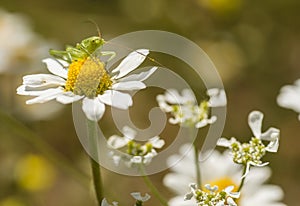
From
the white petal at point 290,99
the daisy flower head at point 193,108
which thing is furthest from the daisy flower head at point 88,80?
the white petal at point 290,99

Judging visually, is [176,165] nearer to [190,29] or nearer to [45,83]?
[45,83]

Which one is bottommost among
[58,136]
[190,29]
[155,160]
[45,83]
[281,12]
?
[45,83]

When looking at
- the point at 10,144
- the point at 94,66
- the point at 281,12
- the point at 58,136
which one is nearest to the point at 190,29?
the point at 281,12

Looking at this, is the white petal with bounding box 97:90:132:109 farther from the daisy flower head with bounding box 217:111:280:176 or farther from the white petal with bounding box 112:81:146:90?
the daisy flower head with bounding box 217:111:280:176

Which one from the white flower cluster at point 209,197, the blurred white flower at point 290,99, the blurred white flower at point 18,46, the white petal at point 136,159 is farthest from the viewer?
the blurred white flower at point 18,46

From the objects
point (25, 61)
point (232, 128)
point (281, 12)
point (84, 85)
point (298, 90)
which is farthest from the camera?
point (281, 12)

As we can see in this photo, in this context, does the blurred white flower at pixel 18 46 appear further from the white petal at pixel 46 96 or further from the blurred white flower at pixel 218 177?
the white petal at pixel 46 96

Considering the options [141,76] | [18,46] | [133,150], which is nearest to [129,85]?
[141,76]

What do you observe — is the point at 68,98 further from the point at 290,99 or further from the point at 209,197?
the point at 290,99

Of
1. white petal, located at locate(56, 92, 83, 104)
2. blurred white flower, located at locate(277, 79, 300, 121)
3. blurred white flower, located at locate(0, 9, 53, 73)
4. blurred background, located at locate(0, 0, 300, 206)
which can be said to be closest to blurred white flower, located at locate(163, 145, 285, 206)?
blurred white flower, located at locate(277, 79, 300, 121)
